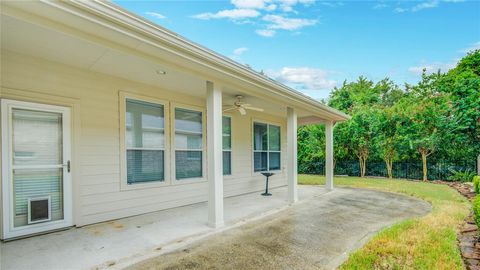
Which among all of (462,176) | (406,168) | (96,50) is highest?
(96,50)

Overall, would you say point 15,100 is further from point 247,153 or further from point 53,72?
point 247,153

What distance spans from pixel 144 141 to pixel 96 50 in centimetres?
205

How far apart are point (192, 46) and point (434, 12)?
11.7 meters

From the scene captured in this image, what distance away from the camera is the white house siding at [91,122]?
3.56 metres

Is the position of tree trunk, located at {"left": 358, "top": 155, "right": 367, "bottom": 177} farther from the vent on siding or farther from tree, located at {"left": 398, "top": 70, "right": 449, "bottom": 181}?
the vent on siding

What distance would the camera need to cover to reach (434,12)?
1009 centimetres

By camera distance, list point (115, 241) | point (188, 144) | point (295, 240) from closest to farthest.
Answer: point (115, 241) → point (295, 240) → point (188, 144)

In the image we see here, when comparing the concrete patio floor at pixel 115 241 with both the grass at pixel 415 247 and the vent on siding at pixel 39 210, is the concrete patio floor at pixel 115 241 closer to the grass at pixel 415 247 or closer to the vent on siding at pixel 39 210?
the vent on siding at pixel 39 210

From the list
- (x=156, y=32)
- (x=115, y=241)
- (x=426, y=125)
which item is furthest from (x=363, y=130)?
(x=115, y=241)

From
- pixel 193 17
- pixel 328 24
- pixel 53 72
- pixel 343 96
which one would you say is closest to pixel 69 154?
pixel 53 72

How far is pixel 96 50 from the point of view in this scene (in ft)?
10.8

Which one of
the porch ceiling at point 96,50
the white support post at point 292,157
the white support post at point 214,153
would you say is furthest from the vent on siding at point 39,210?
the white support post at point 292,157

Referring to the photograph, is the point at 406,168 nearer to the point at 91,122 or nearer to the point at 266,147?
the point at 266,147

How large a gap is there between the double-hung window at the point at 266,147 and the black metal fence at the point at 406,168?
7.00 meters
